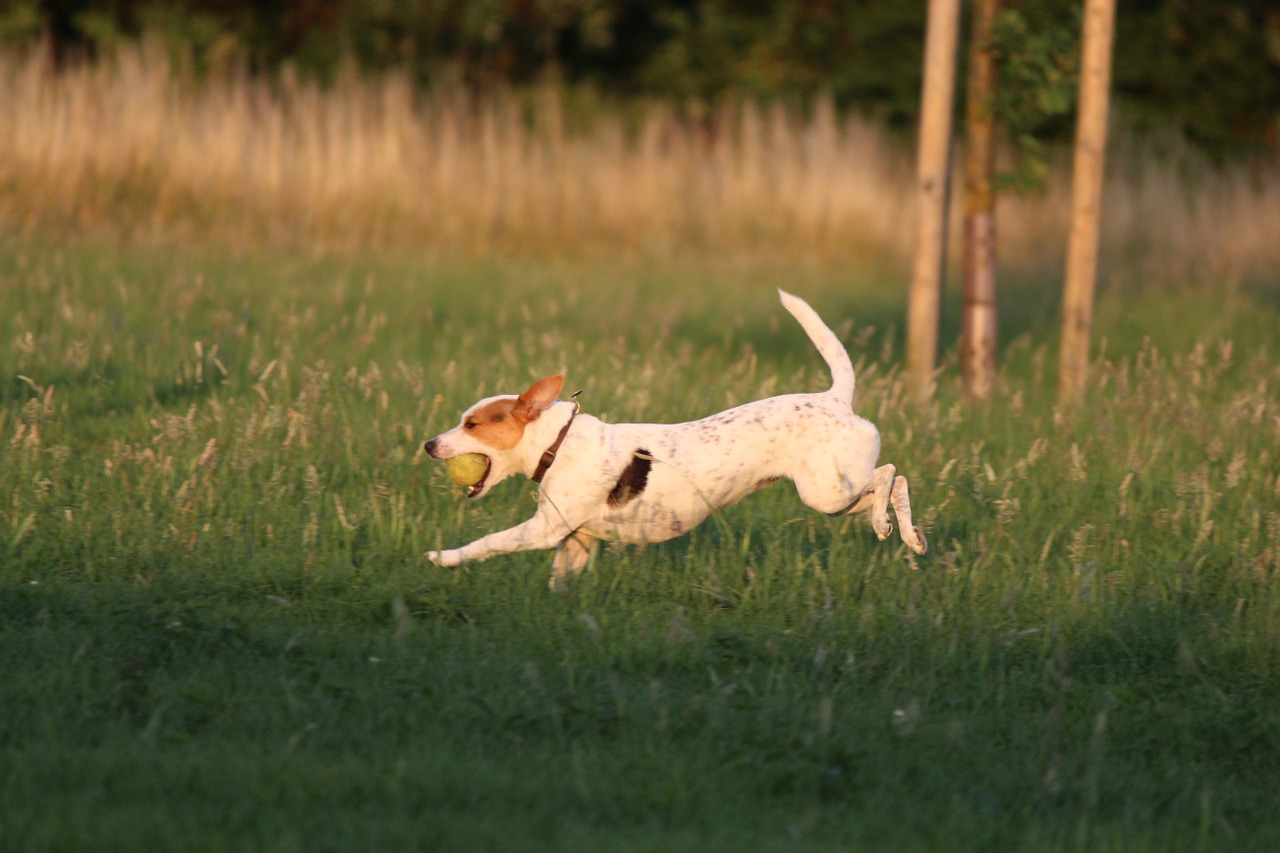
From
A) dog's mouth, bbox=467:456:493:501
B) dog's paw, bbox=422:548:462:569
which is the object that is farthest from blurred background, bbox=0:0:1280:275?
dog's paw, bbox=422:548:462:569

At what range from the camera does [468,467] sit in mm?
5109

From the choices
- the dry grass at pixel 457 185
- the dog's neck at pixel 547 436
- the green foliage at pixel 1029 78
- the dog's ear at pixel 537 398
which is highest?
the green foliage at pixel 1029 78

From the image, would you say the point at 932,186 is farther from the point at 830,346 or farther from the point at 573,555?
the point at 573,555

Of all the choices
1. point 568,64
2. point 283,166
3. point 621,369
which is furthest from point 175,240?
point 568,64

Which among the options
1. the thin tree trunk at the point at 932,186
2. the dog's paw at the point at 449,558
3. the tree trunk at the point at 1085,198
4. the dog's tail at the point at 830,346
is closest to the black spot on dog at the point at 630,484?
the dog's paw at the point at 449,558

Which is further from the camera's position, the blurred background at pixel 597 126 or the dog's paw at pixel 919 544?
the blurred background at pixel 597 126

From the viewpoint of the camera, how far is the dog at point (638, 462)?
5.02 metres

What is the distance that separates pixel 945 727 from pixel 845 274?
9.94 m

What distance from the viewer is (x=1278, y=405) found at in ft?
25.8

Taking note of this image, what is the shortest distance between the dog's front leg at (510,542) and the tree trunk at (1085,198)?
4.03 m

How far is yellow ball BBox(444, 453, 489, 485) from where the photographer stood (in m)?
5.09

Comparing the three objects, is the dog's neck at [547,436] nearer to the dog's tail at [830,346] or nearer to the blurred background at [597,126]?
the dog's tail at [830,346]

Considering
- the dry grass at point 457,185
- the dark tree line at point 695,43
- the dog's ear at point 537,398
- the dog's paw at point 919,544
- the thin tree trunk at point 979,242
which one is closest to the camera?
the dog's ear at point 537,398

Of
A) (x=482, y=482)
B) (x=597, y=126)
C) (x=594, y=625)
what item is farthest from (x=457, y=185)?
(x=594, y=625)
